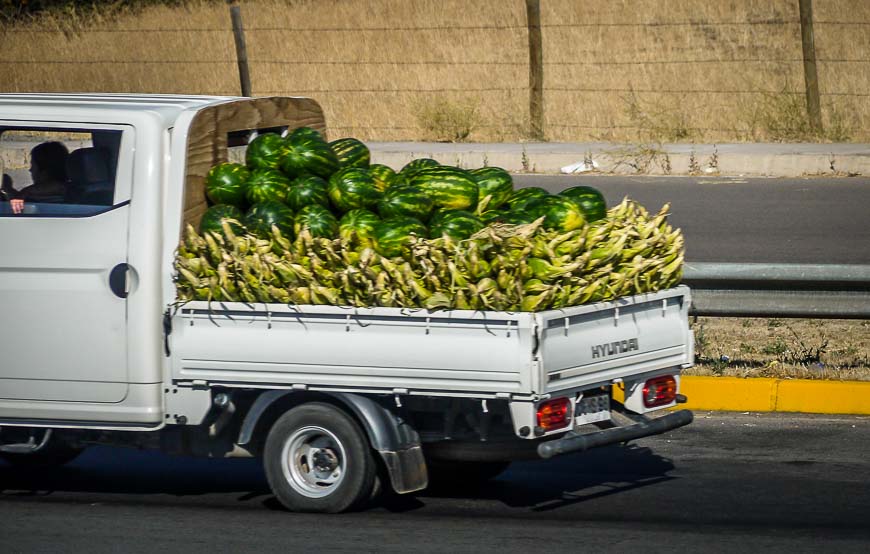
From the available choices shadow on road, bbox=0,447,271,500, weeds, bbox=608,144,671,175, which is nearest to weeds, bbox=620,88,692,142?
weeds, bbox=608,144,671,175

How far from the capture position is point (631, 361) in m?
6.41

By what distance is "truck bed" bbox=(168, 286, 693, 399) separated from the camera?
579cm

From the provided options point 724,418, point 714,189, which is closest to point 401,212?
point 724,418

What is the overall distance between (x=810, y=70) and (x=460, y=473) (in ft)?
43.8

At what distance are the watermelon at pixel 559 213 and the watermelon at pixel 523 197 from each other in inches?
6.2

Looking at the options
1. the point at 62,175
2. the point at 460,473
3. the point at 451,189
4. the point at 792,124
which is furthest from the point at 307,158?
the point at 792,124

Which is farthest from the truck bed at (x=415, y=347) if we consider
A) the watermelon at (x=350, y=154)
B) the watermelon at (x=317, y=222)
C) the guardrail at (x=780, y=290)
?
the guardrail at (x=780, y=290)

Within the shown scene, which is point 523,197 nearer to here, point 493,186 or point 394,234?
point 493,186

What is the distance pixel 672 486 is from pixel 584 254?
4.78 ft

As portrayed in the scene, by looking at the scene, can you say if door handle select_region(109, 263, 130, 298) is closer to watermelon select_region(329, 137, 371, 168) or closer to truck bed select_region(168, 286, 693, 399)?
truck bed select_region(168, 286, 693, 399)

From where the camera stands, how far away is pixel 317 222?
255 inches

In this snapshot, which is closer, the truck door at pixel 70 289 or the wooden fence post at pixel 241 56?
the truck door at pixel 70 289

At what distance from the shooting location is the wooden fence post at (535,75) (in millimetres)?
19766

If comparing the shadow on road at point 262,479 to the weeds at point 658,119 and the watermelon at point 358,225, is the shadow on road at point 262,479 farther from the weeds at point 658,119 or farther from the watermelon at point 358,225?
the weeds at point 658,119
